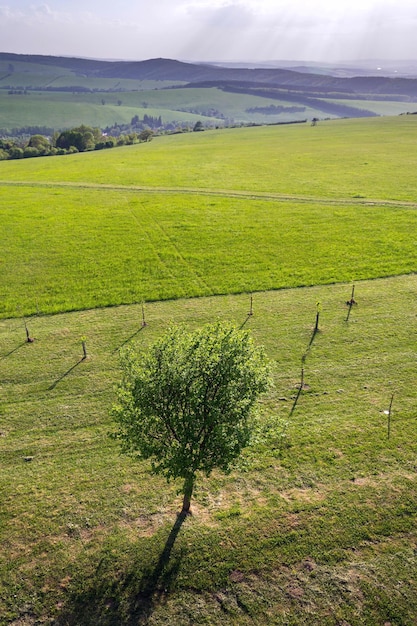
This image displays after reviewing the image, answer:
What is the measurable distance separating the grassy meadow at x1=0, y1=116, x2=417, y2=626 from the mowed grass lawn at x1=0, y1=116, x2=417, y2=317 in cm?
44

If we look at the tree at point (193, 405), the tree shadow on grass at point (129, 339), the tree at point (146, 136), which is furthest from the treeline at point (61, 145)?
the tree at point (193, 405)

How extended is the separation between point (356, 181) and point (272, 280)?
50012 mm

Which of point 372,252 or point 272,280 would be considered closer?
point 272,280

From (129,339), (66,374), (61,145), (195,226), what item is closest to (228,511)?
(66,374)

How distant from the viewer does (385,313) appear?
35188mm

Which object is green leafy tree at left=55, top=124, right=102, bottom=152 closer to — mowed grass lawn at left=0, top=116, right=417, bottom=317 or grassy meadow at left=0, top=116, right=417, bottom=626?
mowed grass lawn at left=0, top=116, right=417, bottom=317

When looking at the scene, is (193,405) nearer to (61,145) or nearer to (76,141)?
(76,141)

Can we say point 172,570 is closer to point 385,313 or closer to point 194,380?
point 194,380

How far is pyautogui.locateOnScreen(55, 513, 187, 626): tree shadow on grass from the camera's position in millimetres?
15203

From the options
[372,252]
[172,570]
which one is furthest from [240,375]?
[372,252]

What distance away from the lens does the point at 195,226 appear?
188 ft

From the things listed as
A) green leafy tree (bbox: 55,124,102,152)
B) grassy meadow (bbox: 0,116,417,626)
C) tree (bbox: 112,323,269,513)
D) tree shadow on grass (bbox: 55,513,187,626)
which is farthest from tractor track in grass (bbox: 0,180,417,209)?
green leafy tree (bbox: 55,124,102,152)

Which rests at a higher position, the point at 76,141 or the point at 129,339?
the point at 76,141

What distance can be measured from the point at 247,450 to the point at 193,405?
7738 mm
